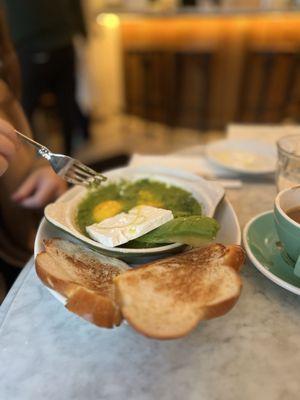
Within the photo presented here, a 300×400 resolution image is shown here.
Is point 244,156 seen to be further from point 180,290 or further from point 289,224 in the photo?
point 180,290

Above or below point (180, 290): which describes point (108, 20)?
above

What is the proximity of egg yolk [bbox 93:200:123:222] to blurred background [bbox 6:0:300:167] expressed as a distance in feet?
6.55

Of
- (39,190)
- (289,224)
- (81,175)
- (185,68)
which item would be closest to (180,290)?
(289,224)

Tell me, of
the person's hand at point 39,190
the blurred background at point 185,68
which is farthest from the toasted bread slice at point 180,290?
the blurred background at point 185,68

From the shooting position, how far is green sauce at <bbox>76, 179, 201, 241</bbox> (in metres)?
0.68

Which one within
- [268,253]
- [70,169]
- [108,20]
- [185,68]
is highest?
[108,20]

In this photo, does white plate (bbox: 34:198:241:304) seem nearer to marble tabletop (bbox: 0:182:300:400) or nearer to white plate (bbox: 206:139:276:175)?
→ marble tabletop (bbox: 0:182:300:400)

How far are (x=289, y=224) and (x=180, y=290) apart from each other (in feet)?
0.68

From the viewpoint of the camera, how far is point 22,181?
97 centimetres

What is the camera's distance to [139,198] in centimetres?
73

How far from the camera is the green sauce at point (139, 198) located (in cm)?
68

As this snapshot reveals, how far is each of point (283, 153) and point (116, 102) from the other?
310 cm

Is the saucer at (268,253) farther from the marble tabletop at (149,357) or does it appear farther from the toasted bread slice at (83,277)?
the toasted bread slice at (83,277)

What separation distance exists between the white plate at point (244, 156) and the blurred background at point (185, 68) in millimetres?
1633
